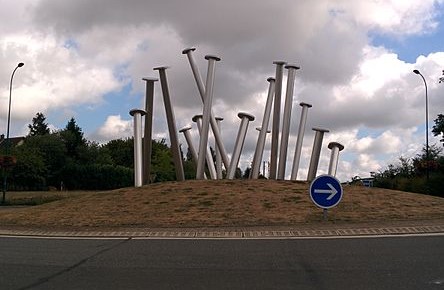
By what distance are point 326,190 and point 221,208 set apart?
432 centimetres

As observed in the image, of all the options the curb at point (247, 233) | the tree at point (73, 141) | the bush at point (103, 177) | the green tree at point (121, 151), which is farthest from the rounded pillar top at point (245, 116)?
the green tree at point (121, 151)

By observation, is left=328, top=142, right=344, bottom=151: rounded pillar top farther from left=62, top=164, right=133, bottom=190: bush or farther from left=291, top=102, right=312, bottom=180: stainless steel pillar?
left=62, top=164, right=133, bottom=190: bush

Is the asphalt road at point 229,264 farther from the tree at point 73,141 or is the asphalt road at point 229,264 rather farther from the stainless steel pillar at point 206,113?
the tree at point 73,141

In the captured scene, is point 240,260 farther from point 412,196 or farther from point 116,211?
point 412,196

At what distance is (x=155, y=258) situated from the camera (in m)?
9.97

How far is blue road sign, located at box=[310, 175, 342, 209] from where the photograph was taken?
45.7ft

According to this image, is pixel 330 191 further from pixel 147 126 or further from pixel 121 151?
pixel 121 151

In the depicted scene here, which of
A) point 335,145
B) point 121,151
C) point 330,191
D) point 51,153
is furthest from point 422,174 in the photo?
point 121,151

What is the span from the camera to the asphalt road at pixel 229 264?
7758 millimetres

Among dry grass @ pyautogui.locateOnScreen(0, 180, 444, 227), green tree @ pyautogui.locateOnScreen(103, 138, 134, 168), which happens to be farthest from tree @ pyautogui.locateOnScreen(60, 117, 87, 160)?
dry grass @ pyautogui.locateOnScreen(0, 180, 444, 227)

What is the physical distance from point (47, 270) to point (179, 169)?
20132mm

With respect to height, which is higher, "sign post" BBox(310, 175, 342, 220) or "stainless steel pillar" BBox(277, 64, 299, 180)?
"stainless steel pillar" BBox(277, 64, 299, 180)

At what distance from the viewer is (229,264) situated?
920cm

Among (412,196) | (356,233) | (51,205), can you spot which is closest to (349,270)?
(356,233)
